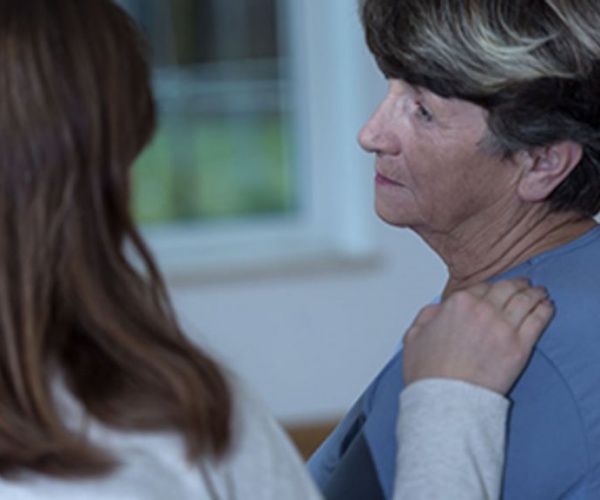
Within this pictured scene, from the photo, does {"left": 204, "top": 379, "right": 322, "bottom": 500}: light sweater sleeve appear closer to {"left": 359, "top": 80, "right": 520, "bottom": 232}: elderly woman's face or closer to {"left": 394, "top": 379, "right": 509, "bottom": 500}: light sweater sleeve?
{"left": 394, "top": 379, "right": 509, "bottom": 500}: light sweater sleeve

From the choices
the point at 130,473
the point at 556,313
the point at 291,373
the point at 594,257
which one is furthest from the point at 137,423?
the point at 291,373

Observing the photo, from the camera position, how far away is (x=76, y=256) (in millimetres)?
1050

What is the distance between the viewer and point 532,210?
5.30 ft

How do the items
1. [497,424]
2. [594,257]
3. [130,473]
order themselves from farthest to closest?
1. [594,257]
2. [497,424]
3. [130,473]

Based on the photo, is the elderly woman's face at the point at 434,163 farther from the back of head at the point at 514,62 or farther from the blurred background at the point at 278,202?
the blurred background at the point at 278,202

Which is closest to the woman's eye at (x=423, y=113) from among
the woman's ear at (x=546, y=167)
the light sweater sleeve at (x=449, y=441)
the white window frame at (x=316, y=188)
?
the woman's ear at (x=546, y=167)

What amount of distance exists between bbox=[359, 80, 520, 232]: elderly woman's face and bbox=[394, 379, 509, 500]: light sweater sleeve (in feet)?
0.98

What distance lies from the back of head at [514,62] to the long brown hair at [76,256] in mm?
542

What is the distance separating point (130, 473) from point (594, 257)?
72 centimetres

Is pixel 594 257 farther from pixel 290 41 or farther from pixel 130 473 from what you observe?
pixel 290 41

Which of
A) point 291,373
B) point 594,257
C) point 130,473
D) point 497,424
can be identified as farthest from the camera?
point 291,373

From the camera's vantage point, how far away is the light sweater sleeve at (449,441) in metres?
1.32

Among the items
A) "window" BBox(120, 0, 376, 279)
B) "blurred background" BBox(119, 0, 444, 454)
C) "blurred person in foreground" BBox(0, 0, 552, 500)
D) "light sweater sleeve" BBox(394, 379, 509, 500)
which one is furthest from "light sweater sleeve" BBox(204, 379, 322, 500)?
"window" BBox(120, 0, 376, 279)

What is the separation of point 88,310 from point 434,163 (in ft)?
2.24
